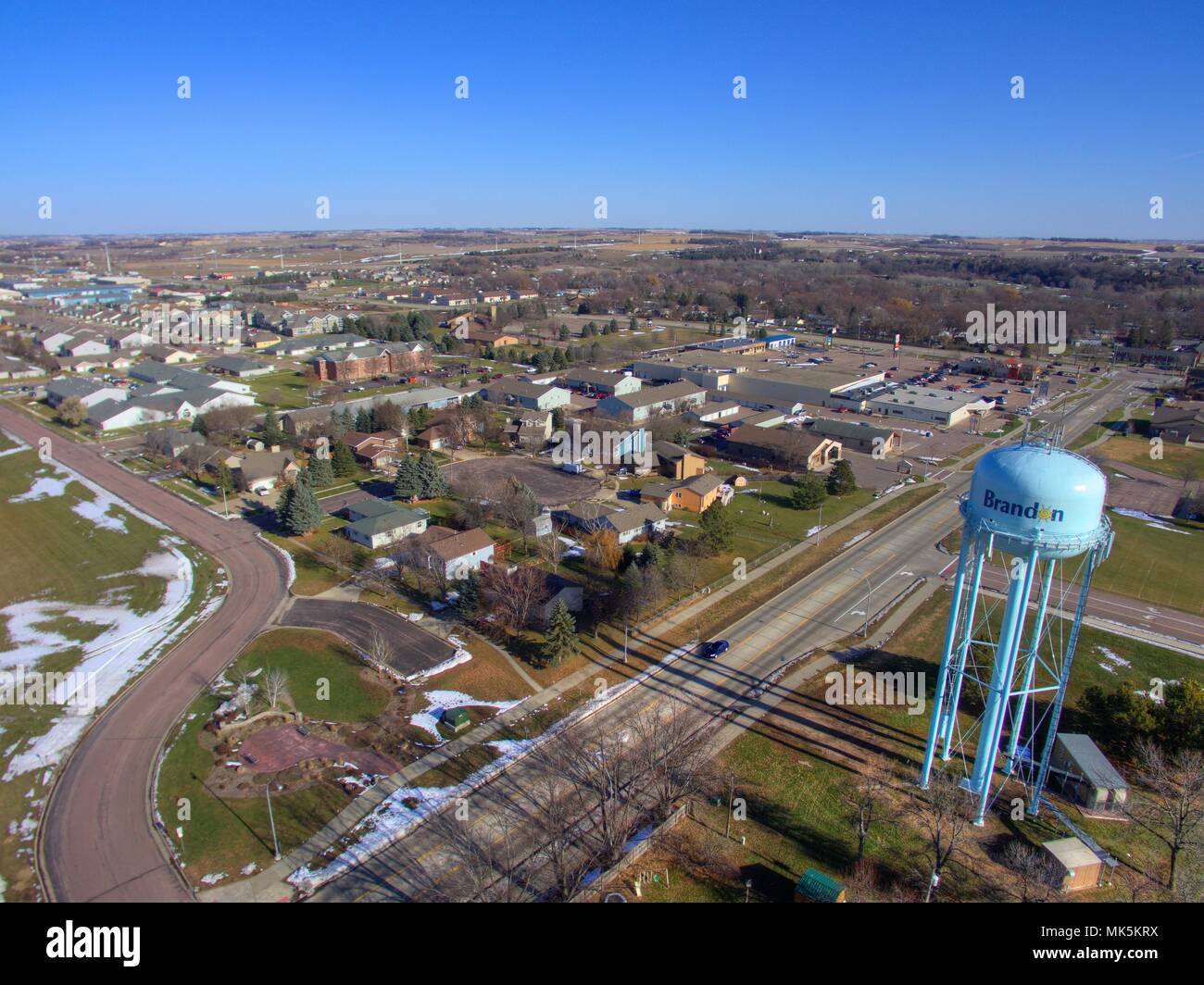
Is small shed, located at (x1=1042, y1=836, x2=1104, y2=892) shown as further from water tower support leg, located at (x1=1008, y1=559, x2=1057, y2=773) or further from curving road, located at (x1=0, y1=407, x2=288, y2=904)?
curving road, located at (x1=0, y1=407, x2=288, y2=904)

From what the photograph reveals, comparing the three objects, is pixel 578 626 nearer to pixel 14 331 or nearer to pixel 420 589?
pixel 420 589

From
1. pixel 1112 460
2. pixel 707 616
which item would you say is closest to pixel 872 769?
pixel 707 616

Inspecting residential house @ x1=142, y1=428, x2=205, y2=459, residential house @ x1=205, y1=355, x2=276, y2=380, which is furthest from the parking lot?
residential house @ x1=205, y1=355, x2=276, y2=380

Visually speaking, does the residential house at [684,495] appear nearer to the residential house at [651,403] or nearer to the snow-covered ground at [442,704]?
the residential house at [651,403]

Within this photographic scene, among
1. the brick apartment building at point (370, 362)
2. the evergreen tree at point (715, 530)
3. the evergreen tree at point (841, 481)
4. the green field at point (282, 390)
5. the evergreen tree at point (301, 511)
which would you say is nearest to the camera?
the evergreen tree at point (715, 530)

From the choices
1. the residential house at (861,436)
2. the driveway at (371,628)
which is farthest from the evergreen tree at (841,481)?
the driveway at (371,628)

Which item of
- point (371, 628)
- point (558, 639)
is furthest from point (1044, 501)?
point (371, 628)
